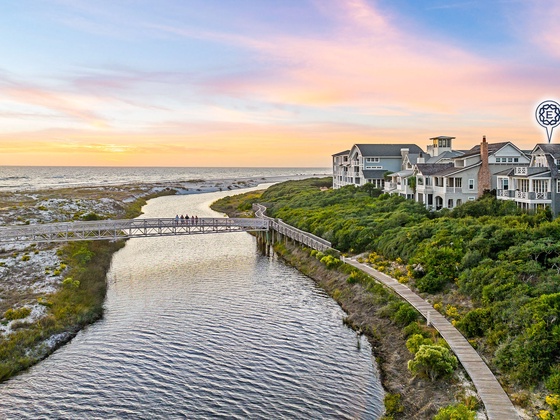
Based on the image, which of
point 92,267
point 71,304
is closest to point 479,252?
point 71,304

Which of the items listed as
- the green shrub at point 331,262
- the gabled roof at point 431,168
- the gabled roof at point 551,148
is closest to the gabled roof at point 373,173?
the gabled roof at point 431,168

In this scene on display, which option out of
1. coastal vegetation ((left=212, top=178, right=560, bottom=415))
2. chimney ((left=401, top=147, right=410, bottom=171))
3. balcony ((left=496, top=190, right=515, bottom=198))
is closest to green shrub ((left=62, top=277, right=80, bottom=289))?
coastal vegetation ((left=212, top=178, right=560, bottom=415))

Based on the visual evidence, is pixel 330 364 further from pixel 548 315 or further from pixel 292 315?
pixel 548 315

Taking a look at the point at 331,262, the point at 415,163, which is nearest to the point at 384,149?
the point at 415,163

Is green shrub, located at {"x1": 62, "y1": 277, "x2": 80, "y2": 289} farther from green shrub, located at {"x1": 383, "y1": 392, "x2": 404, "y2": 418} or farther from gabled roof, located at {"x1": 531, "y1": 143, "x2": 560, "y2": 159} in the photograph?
gabled roof, located at {"x1": 531, "y1": 143, "x2": 560, "y2": 159}

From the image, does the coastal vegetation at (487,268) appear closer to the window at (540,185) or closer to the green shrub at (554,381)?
the green shrub at (554,381)
